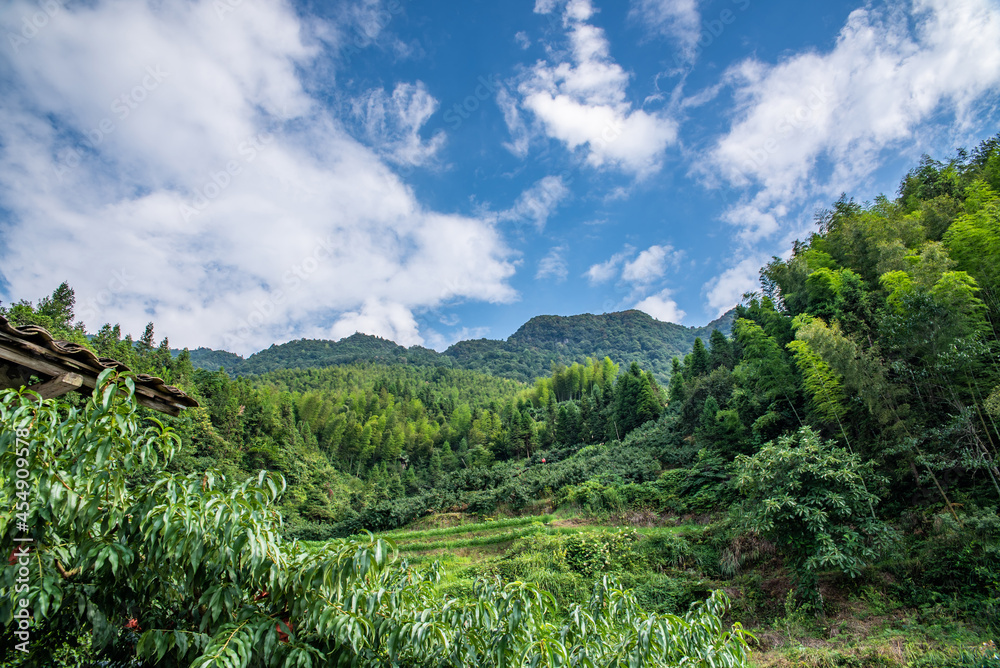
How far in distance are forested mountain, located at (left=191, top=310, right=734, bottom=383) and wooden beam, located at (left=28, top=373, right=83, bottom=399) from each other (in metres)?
134

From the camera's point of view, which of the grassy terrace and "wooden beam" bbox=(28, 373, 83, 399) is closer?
"wooden beam" bbox=(28, 373, 83, 399)

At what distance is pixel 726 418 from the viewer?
19.1 metres

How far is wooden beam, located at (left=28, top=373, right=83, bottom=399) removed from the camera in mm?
2672

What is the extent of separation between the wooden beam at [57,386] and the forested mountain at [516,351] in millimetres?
134437

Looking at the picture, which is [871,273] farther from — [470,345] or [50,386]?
[470,345]

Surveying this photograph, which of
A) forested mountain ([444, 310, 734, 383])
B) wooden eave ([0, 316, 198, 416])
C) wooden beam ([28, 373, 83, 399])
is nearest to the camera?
wooden eave ([0, 316, 198, 416])

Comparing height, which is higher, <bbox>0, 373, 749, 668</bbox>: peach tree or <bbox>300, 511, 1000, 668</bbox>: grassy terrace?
<bbox>0, 373, 749, 668</bbox>: peach tree

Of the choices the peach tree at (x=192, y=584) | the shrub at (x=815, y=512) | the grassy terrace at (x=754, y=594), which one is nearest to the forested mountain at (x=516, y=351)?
the grassy terrace at (x=754, y=594)

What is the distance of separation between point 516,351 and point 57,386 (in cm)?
17836

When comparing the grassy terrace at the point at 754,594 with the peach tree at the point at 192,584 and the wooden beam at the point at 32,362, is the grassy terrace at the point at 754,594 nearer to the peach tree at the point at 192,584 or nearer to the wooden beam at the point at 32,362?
the peach tree at the point at 192,584

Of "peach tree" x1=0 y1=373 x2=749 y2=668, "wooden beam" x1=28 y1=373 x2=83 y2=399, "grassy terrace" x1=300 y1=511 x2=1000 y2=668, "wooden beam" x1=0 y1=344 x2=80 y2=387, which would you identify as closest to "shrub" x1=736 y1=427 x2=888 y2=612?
"grassy terrace" x1=300 y1=511 x2=1000 y2=668

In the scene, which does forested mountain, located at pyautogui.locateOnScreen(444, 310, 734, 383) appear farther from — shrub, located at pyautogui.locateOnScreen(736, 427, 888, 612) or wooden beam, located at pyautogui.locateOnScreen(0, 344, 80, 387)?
wooden beam, located at pyautogui.locateOnScreen(0, 344, 80, 387)

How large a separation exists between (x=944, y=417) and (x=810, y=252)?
982 centimetres

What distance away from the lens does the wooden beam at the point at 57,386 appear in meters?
2.67
